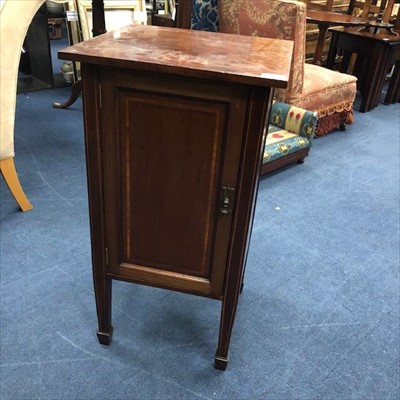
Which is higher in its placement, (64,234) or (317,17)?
(317,17)

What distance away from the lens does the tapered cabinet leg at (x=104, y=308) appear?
1.12 meters

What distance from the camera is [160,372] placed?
3.89ft

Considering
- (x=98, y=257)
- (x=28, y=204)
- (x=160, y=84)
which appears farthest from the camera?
(x=28, y=204)

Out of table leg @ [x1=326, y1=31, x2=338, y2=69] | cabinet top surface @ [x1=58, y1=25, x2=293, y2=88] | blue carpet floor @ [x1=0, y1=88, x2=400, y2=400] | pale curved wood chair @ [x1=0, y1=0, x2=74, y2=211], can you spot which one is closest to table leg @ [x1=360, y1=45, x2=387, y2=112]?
table leg @ [x1=326, y1=31, x2=338, y2=69]

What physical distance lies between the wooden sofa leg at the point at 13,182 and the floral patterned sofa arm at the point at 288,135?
120 centimetres

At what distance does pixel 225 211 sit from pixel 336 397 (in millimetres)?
673

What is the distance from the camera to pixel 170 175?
914mm

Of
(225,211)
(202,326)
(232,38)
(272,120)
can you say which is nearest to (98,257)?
(225,211)

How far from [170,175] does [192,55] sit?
26 centimetres

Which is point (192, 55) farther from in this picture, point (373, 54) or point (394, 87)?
point (394, 87)

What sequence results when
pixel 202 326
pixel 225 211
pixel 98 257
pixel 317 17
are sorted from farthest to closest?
1. pixel 317 17
2. pixel 202 326
3. pixel 98 257
4. pixel 225 211

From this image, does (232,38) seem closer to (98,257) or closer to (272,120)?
(98,257)

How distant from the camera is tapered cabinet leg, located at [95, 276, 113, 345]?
1122 mm

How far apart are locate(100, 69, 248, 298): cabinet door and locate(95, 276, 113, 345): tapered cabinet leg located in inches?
2.3
